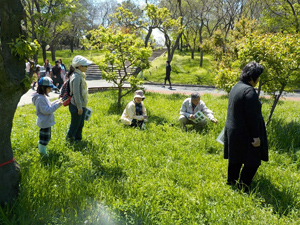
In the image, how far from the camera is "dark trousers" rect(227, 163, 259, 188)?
11.4 feet

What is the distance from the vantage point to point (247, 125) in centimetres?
328

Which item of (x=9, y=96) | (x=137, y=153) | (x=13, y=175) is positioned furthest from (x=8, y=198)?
(x=137, y=153)

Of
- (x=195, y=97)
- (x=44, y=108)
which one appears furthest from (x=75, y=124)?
(x=195, y=97)

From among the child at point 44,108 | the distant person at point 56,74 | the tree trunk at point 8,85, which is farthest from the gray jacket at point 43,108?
the distant person at point 56,74

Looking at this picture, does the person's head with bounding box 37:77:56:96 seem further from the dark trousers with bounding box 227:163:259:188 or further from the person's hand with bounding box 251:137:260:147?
the person's hand with bounding box 251:137:260:147

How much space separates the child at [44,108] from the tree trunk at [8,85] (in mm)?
1154

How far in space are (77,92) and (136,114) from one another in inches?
81.8

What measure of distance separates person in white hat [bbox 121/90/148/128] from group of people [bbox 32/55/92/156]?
1.51 metres

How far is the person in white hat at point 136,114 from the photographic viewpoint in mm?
6223

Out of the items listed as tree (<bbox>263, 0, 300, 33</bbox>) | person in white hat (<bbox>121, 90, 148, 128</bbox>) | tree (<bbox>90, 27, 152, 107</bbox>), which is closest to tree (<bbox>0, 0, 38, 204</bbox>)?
person in white hat (<bbox>121, 90, 148, 128</bbox>)

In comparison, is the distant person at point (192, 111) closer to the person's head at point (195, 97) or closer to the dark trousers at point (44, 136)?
the person's head at point (195, 97)

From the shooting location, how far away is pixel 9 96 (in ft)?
8.68

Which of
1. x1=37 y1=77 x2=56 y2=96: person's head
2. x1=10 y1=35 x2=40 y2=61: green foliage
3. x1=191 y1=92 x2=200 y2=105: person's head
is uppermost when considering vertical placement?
x1=10 y1=35 x2=40 y2=61: green foliage

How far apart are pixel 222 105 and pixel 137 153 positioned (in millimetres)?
5536
